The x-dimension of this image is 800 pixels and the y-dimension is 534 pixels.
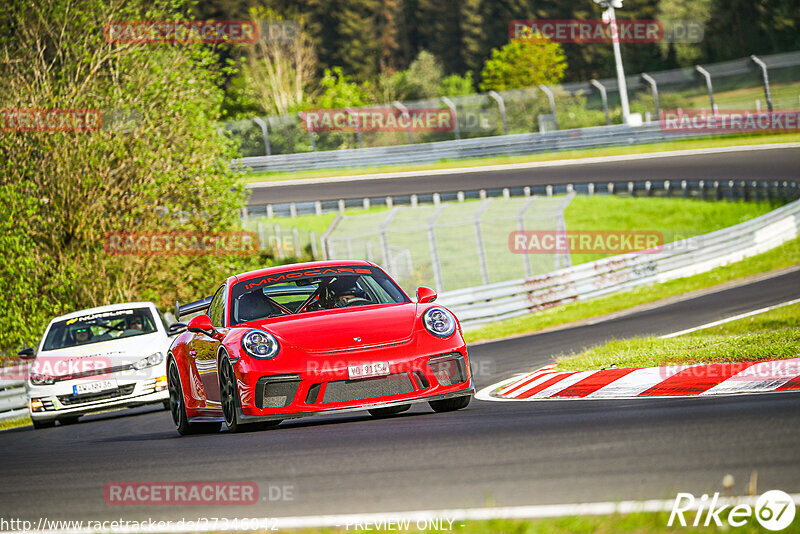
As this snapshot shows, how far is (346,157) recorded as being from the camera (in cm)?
4862

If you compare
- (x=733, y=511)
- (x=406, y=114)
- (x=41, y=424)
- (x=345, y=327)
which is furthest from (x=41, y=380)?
(x=406, y=114)

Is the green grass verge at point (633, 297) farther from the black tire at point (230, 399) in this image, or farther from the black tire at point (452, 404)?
the black tire at point (230, 399)

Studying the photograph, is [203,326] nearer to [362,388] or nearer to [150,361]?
[362,388]

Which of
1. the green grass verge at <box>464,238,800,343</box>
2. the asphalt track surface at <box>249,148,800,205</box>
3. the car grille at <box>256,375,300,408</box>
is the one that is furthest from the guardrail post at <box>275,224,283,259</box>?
the car grille at <box>256,375,300,408</box>

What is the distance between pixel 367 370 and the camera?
309 inches

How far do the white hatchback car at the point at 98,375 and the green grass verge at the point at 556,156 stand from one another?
81.1ft

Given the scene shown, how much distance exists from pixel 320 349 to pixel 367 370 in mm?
380

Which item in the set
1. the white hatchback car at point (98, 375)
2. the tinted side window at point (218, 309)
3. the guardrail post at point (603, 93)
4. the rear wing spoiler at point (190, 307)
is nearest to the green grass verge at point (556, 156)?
the guardrail post at point (603, 93)

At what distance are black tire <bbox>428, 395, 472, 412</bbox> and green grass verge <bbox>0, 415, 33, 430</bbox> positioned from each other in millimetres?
10255

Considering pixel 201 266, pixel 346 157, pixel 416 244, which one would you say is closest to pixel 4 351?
pixel 201 266

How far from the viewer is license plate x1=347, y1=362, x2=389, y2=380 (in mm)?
7832

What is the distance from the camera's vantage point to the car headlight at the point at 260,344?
26.1 feet

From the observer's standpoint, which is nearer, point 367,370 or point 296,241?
point 367,370

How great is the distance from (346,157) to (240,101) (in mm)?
24391
